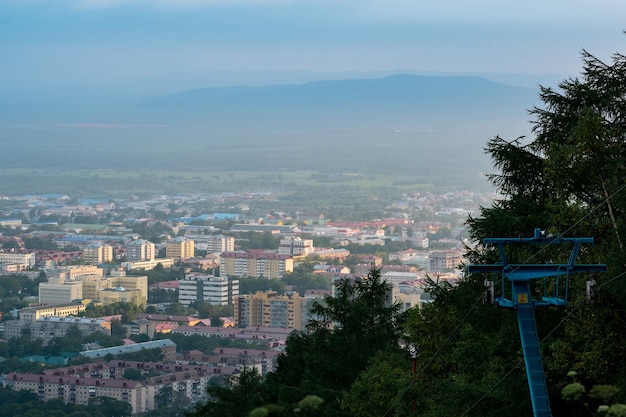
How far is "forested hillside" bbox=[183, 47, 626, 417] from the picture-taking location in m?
7.92

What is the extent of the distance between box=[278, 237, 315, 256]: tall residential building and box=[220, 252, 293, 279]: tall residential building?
5072mm

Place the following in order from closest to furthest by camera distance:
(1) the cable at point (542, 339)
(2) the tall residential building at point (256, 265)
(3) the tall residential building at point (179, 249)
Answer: (1) the cable at point (542, 339), (2) the tall residential building at point (256, 265), (3) the tall residential building at point (179, 249)

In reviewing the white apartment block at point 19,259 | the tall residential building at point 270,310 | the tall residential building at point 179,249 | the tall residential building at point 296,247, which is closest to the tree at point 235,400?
the tall residential building at point 270,310

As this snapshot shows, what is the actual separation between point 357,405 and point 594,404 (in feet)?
7.27

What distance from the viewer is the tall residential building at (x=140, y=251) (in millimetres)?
84562

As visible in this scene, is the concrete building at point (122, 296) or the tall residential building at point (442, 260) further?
the tall residential building at point (442, 260)

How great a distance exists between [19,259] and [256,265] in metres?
12.8

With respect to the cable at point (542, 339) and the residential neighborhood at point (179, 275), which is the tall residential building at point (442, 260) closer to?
the residential neighborhood at point (179, 275)

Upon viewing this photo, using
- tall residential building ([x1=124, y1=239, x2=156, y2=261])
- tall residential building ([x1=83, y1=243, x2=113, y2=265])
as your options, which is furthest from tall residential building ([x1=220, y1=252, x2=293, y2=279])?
tall residential building ([x1=83, y1=243, x2=113, y2=265])

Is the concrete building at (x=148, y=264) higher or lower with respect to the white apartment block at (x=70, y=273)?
higher

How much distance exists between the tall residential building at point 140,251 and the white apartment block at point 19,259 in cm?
608

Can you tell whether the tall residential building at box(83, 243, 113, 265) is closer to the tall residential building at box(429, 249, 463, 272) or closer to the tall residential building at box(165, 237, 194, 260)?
the tall residential building at box(165, 237, 194, 260)

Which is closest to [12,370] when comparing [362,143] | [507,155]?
[507,155]

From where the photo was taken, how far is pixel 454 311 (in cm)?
1052
